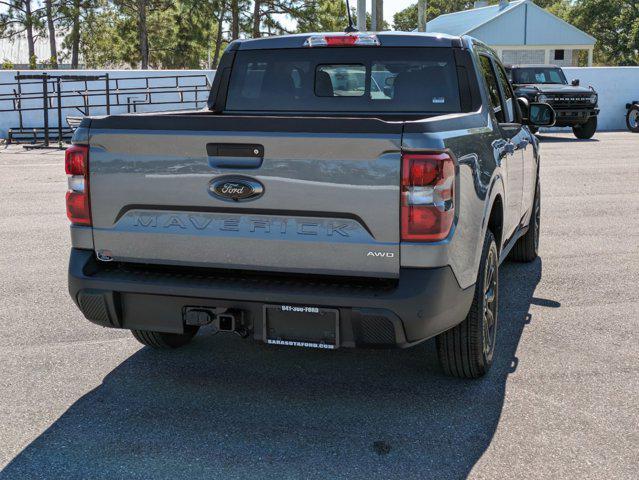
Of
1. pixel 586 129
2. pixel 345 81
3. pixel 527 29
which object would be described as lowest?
pixel 586 129

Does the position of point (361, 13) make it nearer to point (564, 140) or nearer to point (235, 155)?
point (564, 140)

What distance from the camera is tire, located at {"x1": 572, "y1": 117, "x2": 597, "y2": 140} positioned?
23.5 meters

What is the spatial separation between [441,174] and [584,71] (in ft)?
86.4

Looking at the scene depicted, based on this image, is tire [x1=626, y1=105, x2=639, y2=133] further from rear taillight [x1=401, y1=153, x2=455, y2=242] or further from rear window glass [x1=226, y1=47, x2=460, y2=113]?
rear taillight [x1=401, y1=153, x2=455, y2=242]

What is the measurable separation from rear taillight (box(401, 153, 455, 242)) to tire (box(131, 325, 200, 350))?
1.89 m

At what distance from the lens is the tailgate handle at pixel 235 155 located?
156 inches

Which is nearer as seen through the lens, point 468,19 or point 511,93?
point 511,93

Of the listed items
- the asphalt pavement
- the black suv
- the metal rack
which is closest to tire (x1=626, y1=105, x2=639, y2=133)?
the black suv

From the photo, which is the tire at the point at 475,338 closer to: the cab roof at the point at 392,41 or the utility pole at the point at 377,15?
the cab roof at the point at 392,41

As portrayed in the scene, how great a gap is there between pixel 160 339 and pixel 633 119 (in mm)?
24506

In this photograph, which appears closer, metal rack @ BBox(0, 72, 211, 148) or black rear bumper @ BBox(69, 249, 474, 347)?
black rear bumper @ BBox(69, 249, 474, 347)

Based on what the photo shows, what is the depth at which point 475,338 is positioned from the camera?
179 inches

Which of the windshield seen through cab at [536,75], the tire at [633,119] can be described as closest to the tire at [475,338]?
the windshield seen through cab at [536,75]


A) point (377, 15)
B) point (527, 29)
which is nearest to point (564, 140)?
point (377, 15)
